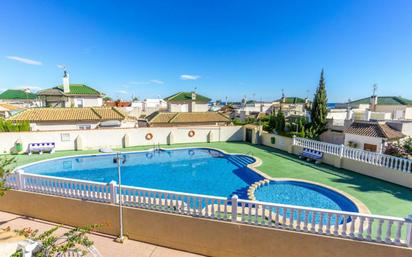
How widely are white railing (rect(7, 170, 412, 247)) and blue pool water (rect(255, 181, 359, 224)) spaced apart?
2698 millimetres

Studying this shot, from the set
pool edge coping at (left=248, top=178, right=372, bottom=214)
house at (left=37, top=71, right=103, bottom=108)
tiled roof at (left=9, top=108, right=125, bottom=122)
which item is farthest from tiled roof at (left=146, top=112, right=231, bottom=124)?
pool edge coping at (left=248, top=178, right=372, bottom=214)

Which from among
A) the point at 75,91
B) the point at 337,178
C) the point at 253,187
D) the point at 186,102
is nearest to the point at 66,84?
the point at 75,91

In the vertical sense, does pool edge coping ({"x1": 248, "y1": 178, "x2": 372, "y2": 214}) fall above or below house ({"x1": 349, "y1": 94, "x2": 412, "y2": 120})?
below

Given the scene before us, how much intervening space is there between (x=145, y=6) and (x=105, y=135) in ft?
39.8

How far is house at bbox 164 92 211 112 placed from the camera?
3459cm

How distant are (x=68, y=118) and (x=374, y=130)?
25966 mm

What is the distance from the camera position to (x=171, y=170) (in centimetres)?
1510

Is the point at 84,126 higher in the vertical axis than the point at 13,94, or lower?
lower

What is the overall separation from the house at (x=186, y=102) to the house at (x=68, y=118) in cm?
1174

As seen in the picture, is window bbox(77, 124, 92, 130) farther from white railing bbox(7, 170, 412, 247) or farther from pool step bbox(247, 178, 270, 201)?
pool step bbox(247, 178, 270, 201)

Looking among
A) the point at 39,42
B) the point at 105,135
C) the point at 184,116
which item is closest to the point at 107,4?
the point at 39,42

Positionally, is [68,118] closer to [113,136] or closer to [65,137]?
[65,137]

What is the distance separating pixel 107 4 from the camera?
16.3 meters

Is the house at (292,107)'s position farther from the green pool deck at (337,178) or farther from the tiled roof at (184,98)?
the tiled roof at (184,98)
